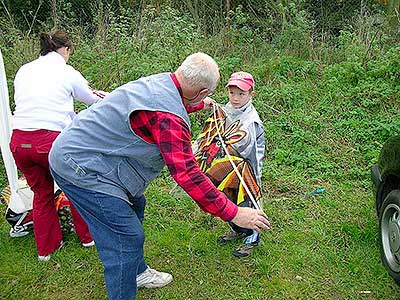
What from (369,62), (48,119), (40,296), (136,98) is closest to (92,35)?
(369,62)

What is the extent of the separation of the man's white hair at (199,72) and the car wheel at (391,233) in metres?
1.77

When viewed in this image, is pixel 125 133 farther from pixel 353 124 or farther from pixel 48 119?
pixel 353 124

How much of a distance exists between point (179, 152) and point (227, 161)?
1.14m

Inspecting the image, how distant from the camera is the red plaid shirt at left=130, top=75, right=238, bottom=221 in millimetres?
2543

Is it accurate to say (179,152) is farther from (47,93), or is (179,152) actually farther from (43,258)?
(43,258)

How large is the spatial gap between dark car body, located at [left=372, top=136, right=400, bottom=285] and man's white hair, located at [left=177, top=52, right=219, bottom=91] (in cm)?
171

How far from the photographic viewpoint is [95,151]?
108 inches

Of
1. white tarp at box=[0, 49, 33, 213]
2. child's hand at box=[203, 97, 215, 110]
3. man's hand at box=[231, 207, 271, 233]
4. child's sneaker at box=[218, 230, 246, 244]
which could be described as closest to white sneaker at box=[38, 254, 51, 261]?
white tarp at box=[0, 49, 33, 213]

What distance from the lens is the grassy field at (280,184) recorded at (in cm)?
376

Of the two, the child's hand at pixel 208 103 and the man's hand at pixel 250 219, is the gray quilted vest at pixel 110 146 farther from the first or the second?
the child's hand at pixel 208 103

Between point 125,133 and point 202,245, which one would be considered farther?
point 202,245

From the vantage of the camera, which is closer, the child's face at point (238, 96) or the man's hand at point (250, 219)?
the man's hand at point (250, 219)

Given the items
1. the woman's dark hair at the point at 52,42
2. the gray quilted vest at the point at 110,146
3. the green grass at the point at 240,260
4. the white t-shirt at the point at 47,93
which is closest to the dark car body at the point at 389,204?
the green grass at the point at 240,260

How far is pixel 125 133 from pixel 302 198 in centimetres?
270
